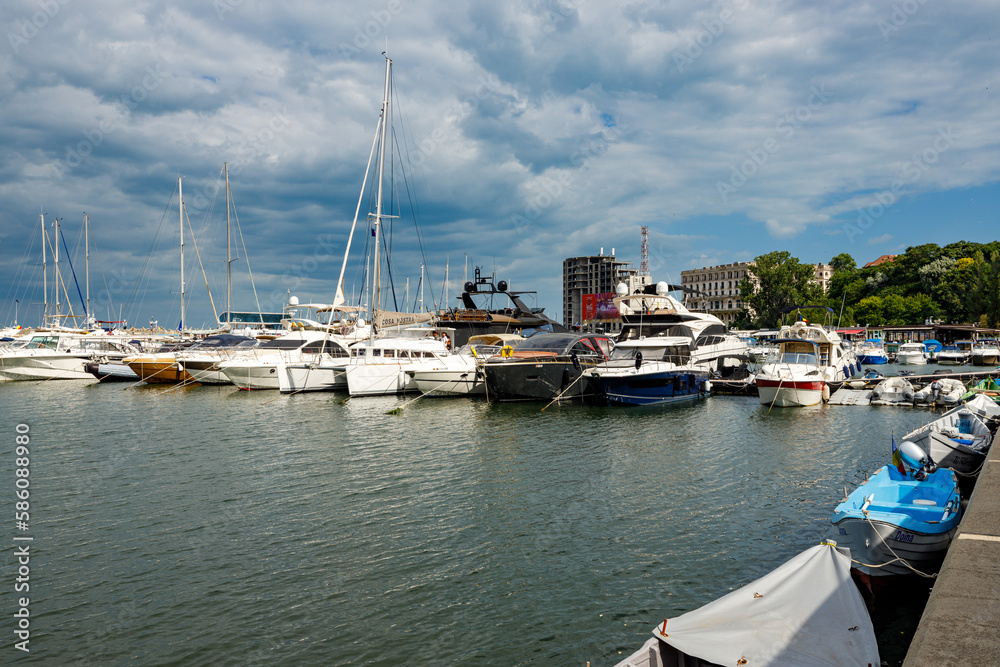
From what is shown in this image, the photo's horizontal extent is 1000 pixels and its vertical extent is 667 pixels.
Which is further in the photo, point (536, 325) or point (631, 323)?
point (536, 325)

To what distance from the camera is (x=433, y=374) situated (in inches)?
1297

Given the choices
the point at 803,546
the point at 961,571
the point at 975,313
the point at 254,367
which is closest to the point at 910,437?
the point at 803,546

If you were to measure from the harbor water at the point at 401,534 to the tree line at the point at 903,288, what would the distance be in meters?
76.2

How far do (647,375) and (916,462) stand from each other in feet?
62.2

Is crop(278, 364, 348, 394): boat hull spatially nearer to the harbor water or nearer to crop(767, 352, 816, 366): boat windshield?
the harbor water

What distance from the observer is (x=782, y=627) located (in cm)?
625

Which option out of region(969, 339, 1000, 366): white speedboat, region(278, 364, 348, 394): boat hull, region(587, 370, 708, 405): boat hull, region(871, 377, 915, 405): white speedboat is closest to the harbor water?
region(587, 370, 708, 405): boat hull

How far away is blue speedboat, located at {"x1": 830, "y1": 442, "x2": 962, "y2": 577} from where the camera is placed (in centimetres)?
898

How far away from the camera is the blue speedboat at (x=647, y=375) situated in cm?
3019

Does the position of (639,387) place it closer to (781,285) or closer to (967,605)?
(967,605)

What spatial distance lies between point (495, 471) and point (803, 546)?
28.1 feet

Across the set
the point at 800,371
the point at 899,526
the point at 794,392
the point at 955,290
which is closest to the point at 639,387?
the point at 794,392

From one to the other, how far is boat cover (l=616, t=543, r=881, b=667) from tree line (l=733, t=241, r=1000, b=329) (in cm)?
8560

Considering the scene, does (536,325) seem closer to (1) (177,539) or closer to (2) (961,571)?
(1) (177,539)
